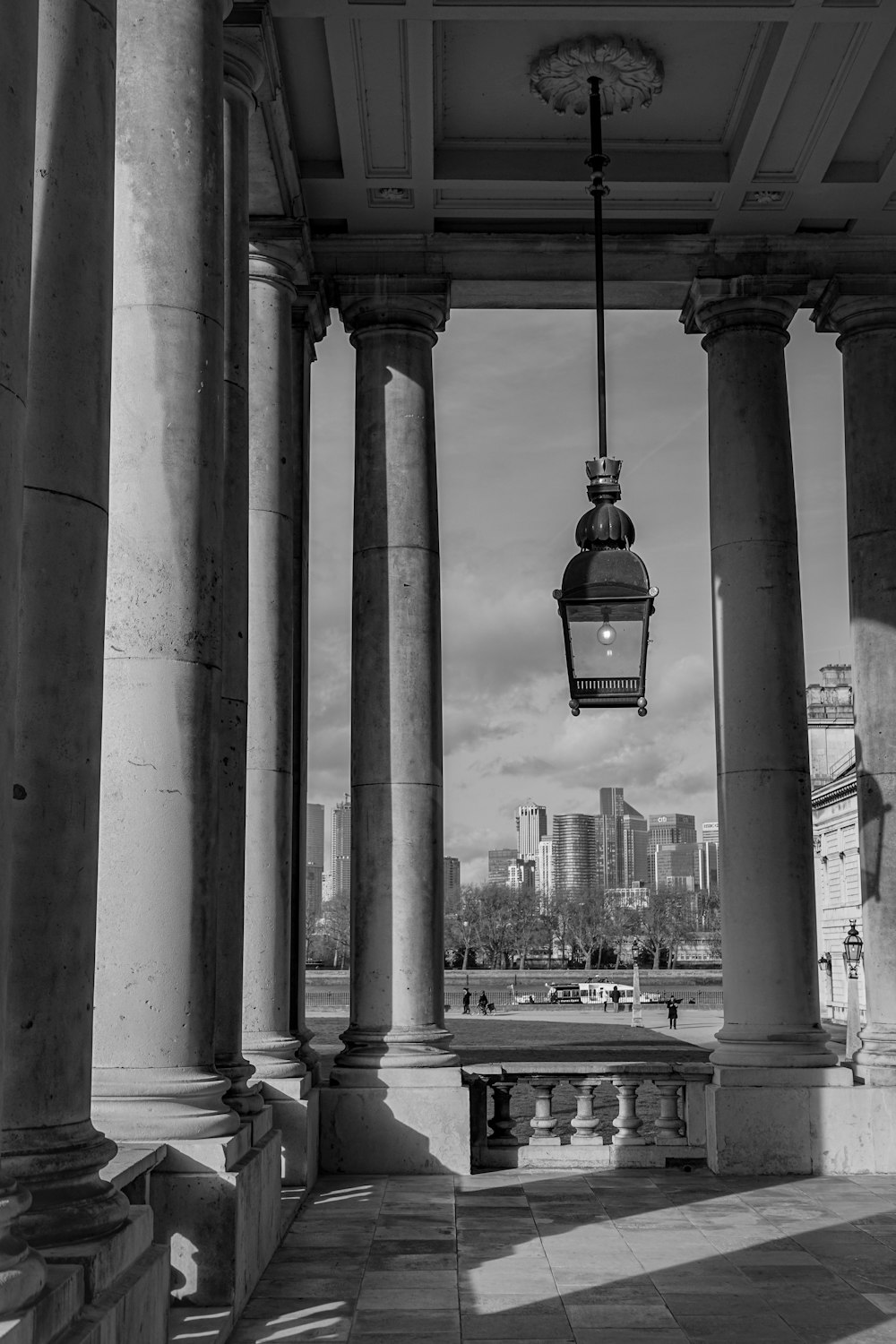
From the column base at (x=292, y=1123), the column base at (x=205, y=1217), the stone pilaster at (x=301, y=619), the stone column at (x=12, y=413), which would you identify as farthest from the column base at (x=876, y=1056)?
the stone column at (x=12, y=413)

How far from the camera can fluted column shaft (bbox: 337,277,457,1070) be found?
68.9m

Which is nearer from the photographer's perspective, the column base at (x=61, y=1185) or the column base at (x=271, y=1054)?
the column base at (x=61, y=1185)

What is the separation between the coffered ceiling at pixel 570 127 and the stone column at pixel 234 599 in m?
5.47

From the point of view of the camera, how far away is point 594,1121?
232ft

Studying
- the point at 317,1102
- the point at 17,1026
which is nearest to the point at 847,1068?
the point at 317,1102

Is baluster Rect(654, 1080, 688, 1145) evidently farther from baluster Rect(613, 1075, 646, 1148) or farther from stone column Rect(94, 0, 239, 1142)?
stone column Rect(94, 0, 239, 1142)

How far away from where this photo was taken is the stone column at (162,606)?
34.2 meters

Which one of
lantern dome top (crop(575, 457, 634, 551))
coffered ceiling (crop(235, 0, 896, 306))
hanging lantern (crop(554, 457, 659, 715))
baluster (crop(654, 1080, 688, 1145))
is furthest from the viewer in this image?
baluster (crop(654, 1080, 688, 1145))

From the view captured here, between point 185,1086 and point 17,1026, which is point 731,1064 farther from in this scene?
point 17,1026

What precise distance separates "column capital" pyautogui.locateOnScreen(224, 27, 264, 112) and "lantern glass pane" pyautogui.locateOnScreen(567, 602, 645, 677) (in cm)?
2093

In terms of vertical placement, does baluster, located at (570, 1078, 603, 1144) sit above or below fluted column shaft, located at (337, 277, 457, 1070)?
below

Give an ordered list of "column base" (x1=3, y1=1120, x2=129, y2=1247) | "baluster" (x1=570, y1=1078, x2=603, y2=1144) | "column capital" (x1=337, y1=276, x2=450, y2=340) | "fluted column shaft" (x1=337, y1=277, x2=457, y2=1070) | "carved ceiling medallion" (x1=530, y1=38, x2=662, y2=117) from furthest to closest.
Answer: "column capital" (x1=337, y1=276, x2=450, y2=340) → "baluster" (x1=570, y1=1078, x2=603, y2=1144) → "fluted column shaft" (x1=337, y1=277, x2=457, y2=1070) → "carved ceiling medallion" (x1=530, y1=38, x2=662, y2=117) → "column base" (x1=3, y1=1120, x2=129, y2=1247)

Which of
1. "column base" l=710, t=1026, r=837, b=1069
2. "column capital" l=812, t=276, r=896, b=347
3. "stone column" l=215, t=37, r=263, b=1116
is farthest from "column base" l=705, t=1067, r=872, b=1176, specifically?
"column capital" l=812, t=276, r=896, b=347

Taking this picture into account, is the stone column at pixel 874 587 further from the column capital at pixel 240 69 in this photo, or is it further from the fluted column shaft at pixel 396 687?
the column capital at pixel 240 69
